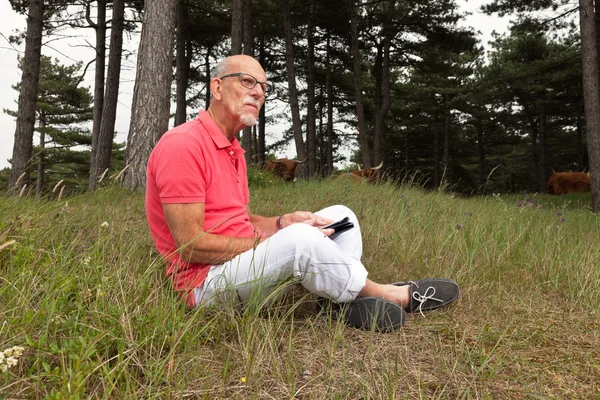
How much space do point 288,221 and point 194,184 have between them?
2.64 feet

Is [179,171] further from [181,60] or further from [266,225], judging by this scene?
[181,60]

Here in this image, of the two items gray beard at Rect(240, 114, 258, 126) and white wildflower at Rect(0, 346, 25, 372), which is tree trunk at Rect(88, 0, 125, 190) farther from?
white wildflower at Rect(0, 346, 25, 372)

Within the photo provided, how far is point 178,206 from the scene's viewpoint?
2225 mm

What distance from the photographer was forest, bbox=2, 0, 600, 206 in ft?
27.5

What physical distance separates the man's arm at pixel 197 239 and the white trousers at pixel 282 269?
6 centimetres

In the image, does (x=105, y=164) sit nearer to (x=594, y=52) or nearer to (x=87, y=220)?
(x=87, y=220)

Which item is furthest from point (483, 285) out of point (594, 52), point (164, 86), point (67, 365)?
point (594, 52)

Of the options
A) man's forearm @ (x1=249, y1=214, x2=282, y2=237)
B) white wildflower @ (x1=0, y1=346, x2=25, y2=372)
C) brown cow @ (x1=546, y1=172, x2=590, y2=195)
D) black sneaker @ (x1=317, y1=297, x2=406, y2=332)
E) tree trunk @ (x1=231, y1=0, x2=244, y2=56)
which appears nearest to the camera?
white wildflower @ (x1=0, y1=346, x2=25, y2=372)

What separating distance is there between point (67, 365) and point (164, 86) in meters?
5.66

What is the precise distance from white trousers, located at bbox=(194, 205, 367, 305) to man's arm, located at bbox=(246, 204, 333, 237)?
267 mm

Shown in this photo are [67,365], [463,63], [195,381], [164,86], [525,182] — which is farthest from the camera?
[525,182]

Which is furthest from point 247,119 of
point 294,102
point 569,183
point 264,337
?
point 569,183

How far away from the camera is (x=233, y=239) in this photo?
93.9 inches

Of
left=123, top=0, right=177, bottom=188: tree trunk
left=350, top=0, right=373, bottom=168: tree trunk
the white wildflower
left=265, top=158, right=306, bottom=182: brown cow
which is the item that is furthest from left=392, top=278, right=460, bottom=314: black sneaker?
left=350, top=0, right=373, bottom=168: tree trunk
